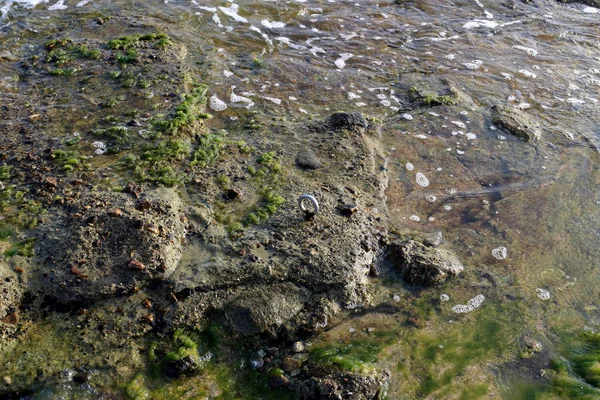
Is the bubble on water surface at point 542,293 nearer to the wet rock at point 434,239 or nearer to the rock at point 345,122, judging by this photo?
the wet rock at point 434,239

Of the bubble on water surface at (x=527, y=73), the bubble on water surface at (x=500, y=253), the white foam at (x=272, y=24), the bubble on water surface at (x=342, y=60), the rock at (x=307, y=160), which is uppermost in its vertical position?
the white foam at (x=272, y=24)

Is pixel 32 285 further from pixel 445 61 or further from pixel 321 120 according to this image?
pixel 445 61

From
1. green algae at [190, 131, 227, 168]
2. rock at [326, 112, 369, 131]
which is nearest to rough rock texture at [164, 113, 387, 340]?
green algae at [190, 131, 227, 168]

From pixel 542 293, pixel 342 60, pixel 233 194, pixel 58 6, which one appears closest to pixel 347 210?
pixel 233 194

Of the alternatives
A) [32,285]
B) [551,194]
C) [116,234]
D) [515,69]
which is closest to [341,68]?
[515,69]

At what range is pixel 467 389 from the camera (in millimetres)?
3889

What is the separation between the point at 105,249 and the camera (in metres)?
4.08

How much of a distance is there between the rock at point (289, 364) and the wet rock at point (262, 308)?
0.95ft

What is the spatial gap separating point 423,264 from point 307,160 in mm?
1718

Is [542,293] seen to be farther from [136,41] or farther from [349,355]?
[136,41]

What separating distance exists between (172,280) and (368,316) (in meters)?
1.68

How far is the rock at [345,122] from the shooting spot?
6.06 meters

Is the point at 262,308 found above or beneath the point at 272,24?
beneath

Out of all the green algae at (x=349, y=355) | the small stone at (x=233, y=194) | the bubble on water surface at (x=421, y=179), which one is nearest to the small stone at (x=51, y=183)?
the small stone at (x=233, y=194)
